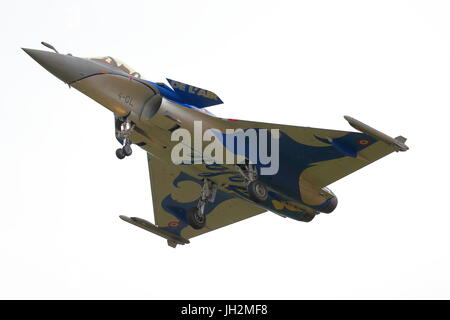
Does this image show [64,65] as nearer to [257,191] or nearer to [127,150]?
[127,150]

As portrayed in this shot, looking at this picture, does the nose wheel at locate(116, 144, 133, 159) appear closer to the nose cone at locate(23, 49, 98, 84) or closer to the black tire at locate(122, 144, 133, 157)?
the black tire at locate(122, 144, 133, 157)

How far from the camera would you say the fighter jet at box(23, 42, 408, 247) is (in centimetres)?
2455

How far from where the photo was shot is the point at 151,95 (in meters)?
24.7

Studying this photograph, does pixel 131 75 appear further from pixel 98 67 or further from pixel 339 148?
pixel 339 148

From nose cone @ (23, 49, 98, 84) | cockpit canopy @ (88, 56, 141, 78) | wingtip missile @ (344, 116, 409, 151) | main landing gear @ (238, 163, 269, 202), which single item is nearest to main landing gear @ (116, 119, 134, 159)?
cockpit canopy @ (88, 56, 141, 78)

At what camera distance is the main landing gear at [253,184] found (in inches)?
1004

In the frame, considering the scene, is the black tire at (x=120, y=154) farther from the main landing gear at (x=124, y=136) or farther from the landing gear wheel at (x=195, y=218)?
the landing gear wheel at (x=195, y=218)

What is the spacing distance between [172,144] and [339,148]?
16.0 ft

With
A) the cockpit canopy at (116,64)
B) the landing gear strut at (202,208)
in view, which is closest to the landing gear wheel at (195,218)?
the landing gear strut at (202,208)

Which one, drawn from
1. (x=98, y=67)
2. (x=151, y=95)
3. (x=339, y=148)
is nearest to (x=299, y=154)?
(x=339, y=148)

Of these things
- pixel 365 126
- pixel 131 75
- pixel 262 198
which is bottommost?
pixel 262 198

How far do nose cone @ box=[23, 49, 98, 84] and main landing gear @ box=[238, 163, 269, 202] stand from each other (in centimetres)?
524

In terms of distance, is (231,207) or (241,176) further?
(231,207)

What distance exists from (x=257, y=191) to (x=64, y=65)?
6610 millimetres
